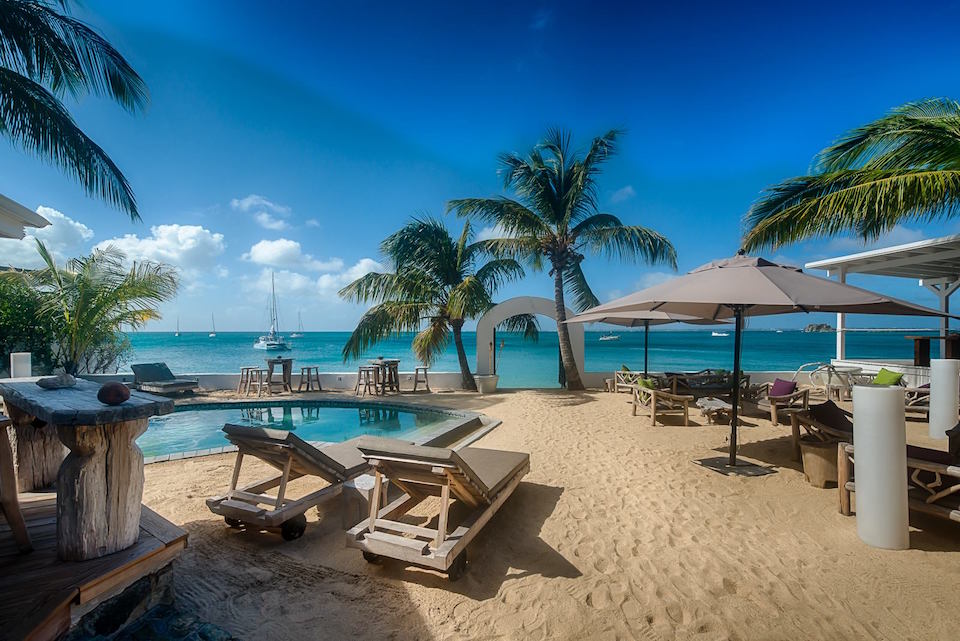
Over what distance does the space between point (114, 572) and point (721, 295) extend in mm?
4858

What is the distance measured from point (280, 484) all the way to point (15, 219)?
328cm

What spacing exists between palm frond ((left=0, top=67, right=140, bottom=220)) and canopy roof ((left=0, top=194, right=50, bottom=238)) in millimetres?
2205

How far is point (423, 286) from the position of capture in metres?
11.7

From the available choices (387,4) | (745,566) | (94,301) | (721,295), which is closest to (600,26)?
(387,4)

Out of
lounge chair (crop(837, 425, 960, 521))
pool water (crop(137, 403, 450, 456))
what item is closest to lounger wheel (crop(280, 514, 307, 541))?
pool water (crop(137, 403, 450, 456))

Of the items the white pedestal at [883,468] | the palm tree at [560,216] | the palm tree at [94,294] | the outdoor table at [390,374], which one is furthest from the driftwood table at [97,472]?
the palm tree at [560,216]

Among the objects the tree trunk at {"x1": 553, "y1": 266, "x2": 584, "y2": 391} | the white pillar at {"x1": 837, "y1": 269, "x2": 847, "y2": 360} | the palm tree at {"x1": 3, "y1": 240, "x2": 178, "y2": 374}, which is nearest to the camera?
the palm tree at {"x1": 3, "y1": 240, "x2": 178, "y2": 374}

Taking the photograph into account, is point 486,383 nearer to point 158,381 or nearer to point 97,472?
point 158,381

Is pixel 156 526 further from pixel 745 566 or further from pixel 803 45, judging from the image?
pixel 803 45

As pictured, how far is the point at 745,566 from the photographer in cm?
279

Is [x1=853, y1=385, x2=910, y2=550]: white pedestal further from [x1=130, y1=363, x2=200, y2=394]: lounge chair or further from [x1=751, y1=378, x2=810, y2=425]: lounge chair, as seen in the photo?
[x1=130, y1=363, x2=200, y2=394]: lounge chair

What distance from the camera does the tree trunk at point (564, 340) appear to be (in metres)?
11.2

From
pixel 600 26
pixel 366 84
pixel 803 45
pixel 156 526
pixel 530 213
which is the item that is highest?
pixel 600 26

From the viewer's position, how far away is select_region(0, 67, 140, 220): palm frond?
471cm
